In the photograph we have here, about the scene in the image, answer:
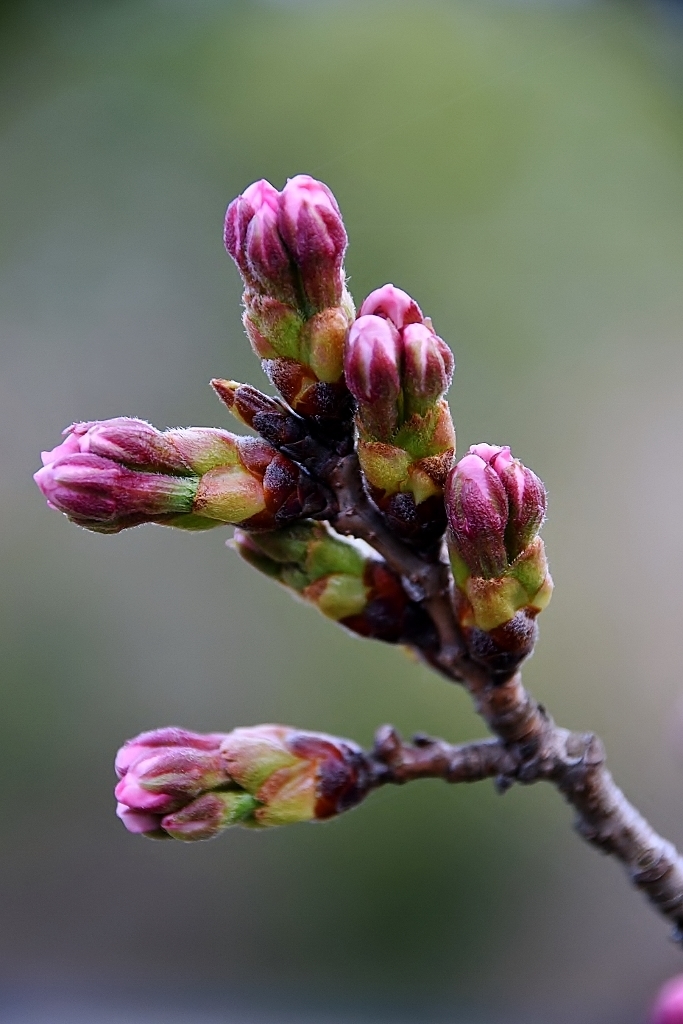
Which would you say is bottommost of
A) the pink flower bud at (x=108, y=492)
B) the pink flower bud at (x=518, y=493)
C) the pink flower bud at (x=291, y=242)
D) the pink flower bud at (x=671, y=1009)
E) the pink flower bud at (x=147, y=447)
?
the pink flower bud at (x=671, y=1009)

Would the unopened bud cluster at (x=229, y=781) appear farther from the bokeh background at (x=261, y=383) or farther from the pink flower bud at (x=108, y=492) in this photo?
the bokeh background at (x=261, y=383)

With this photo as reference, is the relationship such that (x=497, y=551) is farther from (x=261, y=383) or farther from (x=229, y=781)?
(x=261, y=383)

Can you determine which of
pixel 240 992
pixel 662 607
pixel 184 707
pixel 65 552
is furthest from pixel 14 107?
pixel 240 992

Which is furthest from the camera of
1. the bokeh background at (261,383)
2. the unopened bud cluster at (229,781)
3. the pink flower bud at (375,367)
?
the bokeh background at (261,383)

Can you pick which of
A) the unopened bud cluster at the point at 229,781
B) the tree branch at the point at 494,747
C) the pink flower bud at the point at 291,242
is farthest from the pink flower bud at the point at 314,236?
the unopened bud cluster at the point at 229,781

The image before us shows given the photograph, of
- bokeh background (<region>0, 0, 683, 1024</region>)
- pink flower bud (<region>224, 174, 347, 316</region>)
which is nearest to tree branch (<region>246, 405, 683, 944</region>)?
pink flower bud (<region>224, 174, 347, 316</region>)

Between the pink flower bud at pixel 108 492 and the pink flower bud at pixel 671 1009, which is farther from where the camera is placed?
the pink flower bud at pixel 671 1009
